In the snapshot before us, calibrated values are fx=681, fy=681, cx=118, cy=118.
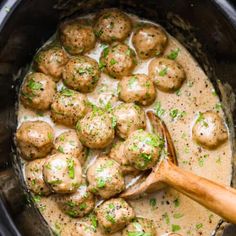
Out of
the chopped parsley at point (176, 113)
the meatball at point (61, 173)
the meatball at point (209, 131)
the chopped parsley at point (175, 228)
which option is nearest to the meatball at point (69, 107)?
the meatball at point (61, 173)

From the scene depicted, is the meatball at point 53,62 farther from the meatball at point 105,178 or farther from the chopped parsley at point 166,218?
the chopped parsley at point 166,218

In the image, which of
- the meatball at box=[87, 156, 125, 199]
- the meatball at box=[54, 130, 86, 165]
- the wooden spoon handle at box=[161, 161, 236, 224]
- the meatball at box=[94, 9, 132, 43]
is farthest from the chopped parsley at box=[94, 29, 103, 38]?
the wooden spoon handle at box=[161, 161, 236, 224]

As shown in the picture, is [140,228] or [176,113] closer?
[140,228]

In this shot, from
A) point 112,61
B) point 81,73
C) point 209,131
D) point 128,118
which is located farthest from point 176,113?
point 81,73

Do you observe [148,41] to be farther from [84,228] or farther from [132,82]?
[84,228]

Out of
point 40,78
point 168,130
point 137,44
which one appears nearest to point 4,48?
point 40,78

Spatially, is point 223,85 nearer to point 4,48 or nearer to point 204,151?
point 204,151

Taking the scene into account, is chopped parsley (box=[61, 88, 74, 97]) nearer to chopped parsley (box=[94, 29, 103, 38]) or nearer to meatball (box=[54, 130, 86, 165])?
meatball (box=[54, 130, 86, 165])
